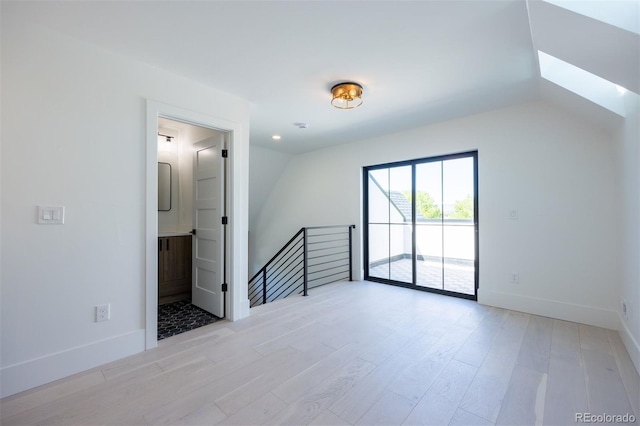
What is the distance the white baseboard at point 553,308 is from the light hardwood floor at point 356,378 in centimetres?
12

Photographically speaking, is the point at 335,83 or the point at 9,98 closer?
the point at 9,98

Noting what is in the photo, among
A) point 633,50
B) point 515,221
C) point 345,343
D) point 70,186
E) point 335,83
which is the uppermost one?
point 335,83

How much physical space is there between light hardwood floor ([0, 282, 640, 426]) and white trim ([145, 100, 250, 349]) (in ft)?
0.74

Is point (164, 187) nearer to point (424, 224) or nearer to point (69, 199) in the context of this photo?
point (69, 199)

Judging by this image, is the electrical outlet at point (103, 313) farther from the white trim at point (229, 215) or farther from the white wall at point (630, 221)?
the white wall at point (630, 221)

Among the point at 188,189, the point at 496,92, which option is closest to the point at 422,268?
the point at 496,92

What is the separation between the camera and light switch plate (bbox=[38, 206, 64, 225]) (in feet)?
5.99

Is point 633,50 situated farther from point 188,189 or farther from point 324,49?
point 188,189

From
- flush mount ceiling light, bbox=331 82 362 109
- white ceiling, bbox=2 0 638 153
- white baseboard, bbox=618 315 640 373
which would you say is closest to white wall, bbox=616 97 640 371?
white baseboard, bbox=618 315 640 373

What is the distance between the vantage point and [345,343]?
7.66ft

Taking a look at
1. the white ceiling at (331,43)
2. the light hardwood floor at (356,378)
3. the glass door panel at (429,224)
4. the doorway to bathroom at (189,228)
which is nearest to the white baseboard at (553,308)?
the light hardwood floor at (356,378)

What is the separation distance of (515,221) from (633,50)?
2.06 metres

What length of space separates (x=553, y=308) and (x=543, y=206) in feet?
3.63

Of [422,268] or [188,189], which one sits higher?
[188,189]
